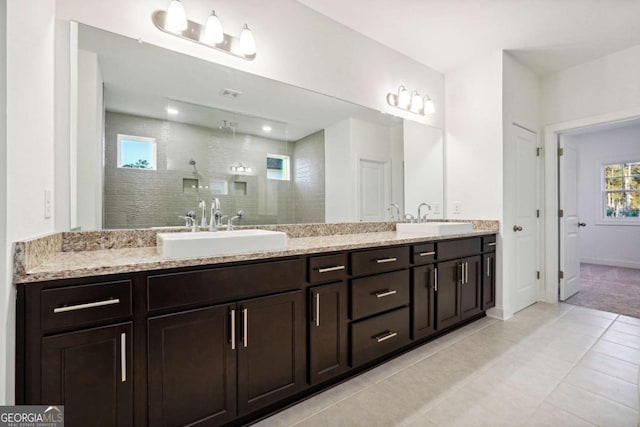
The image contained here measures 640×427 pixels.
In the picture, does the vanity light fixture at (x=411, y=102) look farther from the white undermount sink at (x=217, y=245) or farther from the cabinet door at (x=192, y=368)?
the cabinet door at (x=192, y=368)

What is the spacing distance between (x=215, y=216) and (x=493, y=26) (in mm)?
2737

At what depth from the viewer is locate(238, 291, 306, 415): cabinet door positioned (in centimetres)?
137

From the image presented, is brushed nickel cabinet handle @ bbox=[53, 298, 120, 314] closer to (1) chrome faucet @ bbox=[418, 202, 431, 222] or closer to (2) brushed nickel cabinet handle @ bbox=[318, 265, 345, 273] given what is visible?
(2) brushed nickel cabinet handle @ bbox=[318, 265, 345, 273]

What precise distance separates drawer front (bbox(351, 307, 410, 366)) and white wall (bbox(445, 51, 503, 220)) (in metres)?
1.60

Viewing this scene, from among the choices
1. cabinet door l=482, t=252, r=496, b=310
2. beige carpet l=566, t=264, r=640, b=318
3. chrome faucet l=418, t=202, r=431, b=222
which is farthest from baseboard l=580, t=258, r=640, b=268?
chrome faucet l=418, t=202, r=431, b=222

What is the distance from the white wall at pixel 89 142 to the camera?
150 centimetres

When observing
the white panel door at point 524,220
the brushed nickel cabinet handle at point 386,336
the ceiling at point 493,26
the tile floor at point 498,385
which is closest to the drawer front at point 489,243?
the white panel door at point 524,220

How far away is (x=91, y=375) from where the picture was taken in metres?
1.05

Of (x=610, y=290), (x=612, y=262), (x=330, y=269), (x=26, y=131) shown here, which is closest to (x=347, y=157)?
(x=330, y=269)

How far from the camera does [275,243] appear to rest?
59.8 inches

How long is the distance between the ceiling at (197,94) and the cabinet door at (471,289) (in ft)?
5.72

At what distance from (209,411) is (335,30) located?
267 cm

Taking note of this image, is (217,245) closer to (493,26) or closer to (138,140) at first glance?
(138,140)

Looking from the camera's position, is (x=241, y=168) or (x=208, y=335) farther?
(x=241, y=168)
